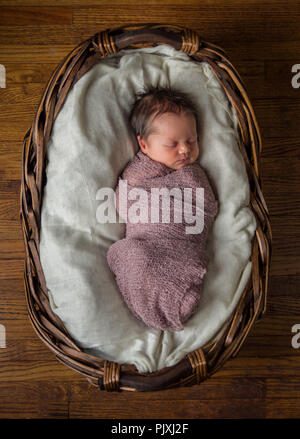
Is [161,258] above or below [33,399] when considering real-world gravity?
above

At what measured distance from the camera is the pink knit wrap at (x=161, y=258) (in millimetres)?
952

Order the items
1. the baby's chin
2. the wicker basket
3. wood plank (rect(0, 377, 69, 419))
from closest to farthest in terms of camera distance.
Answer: the wicker basket
the baby's chin
wood plank (rect(0, 377, 69, 419))

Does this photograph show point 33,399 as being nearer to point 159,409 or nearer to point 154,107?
point 159,409

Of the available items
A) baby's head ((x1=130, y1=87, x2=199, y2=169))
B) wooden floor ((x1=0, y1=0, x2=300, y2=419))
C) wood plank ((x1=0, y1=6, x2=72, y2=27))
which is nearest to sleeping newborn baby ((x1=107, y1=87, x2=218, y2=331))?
baby's head ((x1=130, y1=87, x2=199, y2=169))

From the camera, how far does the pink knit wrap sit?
3.12 ft

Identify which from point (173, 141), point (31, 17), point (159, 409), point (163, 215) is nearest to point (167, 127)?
point (173, 141)

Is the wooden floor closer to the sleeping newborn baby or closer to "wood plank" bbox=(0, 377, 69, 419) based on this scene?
"wood plank" bbox=(0, 377, 69, 419)

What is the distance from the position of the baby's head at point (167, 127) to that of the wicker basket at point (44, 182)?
0.40 feet

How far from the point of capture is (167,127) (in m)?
1.00

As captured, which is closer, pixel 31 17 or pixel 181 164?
pixel 181 164

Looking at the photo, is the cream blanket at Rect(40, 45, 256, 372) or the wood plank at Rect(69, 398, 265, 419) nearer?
the cream blanket at Rect(40, 45, 256, 372)

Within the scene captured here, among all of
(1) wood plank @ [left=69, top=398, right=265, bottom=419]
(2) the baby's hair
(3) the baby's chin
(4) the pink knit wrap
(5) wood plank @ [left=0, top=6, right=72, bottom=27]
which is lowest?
(1) wood plank @ [left=69, top=398, right=265, bottom=419]

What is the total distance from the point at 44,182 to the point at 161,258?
348 millimetres

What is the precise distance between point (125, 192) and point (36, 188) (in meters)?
0.22
